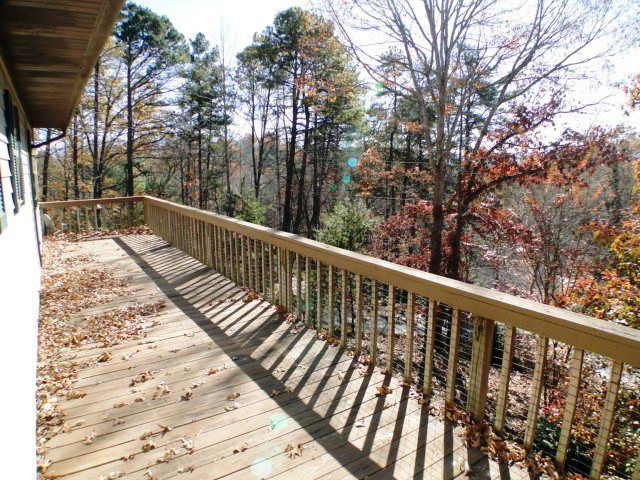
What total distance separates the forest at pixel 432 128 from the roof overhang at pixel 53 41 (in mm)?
5811

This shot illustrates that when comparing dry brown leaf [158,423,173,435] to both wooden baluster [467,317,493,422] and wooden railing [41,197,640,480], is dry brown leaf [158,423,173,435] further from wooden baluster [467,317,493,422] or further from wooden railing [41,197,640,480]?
wooden baluster [467,317,493,422]

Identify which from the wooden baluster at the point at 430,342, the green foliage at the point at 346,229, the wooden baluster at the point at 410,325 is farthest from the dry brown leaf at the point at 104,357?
the green foliage at the point at 346,229

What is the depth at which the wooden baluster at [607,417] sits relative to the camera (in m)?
1.72

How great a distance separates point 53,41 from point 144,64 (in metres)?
16.2

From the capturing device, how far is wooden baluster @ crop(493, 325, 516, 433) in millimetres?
2140

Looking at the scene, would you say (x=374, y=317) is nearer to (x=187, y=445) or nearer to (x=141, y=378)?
(x=187, y=445)

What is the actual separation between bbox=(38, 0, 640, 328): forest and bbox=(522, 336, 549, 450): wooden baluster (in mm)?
4227

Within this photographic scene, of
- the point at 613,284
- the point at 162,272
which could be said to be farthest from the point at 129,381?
the point at 613,284

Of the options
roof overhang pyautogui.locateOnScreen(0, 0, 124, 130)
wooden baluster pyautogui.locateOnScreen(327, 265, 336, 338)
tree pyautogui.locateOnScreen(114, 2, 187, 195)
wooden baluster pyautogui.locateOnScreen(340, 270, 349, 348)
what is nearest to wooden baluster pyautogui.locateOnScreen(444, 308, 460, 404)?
wooden baluster pyautogui.locateOnScreen(340, 270, 349, 348)

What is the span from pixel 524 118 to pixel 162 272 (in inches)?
320

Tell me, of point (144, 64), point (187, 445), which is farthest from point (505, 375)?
point (144, 64)

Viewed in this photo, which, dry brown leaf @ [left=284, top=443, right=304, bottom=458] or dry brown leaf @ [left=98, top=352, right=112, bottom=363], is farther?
dry brown leaf @ [left=98, top=352, right=112, bottom=363]

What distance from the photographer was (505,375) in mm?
2184

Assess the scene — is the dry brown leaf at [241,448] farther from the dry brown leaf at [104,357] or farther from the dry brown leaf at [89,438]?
the dry brown leaf at [104,357]
